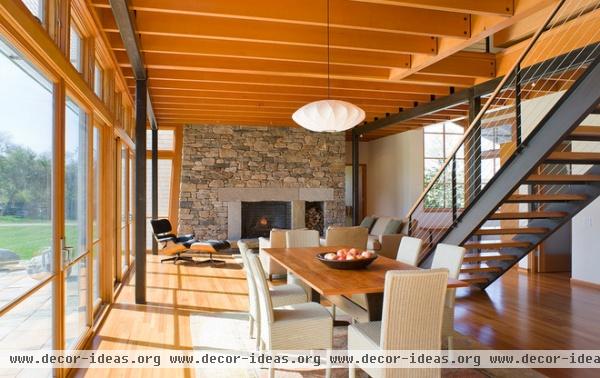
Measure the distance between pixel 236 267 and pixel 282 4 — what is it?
493 centimetres

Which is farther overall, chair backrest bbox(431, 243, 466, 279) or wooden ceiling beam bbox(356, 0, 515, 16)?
wooden ceiling beam bbox(356, 0, 515, 16)

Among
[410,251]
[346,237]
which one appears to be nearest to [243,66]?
[346,237]

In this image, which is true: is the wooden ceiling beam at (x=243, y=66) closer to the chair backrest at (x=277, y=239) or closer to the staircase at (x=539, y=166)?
the staircase at (x=539, y=166)

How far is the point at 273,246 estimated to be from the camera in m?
6.04

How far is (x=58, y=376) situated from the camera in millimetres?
2965

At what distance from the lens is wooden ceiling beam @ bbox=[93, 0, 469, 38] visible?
3662 mm

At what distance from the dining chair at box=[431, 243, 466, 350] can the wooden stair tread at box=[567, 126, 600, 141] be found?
1.53m

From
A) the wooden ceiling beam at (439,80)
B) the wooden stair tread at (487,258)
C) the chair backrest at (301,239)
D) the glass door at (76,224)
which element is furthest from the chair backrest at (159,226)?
the wooden stair tread at (487,258)

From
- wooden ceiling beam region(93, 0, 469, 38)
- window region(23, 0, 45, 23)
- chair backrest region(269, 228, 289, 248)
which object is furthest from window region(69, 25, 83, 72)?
chair backrest region(269, 228, 289, 248)

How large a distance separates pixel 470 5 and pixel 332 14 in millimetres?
1169

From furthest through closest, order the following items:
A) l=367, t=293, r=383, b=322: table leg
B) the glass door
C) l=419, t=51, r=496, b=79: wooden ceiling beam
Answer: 1. l=419, t=51, r=496, b=79: wooden ceiling beam
2. the glass door
3. l=367, t=293, r=383, b=322: table leg

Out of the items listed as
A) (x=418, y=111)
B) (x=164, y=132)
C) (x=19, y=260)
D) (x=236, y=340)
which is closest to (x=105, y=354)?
(x=236, y=340)

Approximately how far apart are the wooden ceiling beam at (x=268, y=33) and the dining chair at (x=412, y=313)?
2.89 metres

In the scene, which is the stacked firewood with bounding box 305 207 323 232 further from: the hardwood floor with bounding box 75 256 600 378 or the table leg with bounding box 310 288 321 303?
the table leg with bounding box 310 288 321 303
